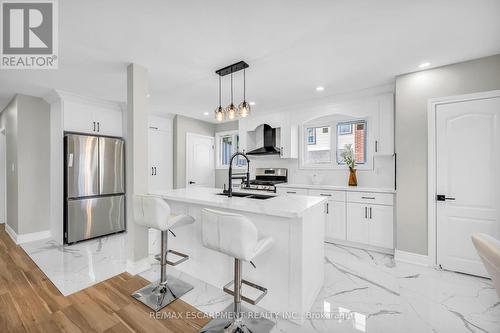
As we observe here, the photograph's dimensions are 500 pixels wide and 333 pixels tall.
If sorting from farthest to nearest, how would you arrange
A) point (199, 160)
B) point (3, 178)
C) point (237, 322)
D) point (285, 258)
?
point (199, 160)
point (3, 178)
point (285, 258)
point (237, 322)

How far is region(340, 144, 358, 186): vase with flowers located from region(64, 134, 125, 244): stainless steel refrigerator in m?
4.15

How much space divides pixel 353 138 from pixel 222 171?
11.1ft

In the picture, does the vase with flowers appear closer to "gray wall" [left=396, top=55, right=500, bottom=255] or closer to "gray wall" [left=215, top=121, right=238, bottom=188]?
"gray wall" [left=396, top=55, right=500, bottom=255]

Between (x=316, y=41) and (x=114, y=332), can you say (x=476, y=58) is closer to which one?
(x=316, y=41)

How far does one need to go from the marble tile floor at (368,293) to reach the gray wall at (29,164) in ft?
2.39

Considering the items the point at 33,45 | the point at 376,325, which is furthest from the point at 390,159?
the point at 33,45

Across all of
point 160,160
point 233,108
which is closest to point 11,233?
point 160,160

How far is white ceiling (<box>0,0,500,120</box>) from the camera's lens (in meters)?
1.72

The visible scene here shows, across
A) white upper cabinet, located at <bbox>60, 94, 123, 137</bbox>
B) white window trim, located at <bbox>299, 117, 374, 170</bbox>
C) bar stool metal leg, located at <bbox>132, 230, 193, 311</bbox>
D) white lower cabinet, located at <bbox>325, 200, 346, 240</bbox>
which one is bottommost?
bar stool metal leg, located at <bbox>132, 230, 193, 311</bbox>

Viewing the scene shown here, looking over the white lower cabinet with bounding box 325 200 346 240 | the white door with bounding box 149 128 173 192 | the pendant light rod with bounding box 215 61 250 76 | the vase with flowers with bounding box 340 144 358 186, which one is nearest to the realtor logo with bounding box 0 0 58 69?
the pendant light rod with bounding box 215 61 250 76

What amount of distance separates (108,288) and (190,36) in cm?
270

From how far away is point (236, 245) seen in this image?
151cm

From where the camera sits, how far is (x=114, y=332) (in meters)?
1.70

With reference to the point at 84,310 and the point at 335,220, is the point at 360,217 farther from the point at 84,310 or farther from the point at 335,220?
the point at 84,310
